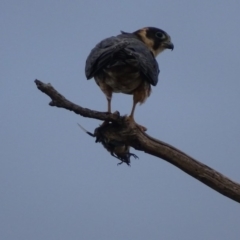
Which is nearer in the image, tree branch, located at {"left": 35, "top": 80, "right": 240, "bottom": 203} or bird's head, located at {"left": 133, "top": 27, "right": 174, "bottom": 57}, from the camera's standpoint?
tree branch, located at {"left": 35, "top": 80, "right": 240, "bottom": 203}

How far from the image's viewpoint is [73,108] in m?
5.70

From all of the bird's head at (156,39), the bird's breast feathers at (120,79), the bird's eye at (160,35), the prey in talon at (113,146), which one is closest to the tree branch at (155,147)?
the prey in talon at (113,146)

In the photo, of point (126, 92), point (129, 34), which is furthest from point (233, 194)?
point (129, 34)

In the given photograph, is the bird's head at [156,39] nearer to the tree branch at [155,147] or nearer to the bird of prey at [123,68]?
the bird of prey at [123,68]

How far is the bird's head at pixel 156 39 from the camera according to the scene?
8211 mm

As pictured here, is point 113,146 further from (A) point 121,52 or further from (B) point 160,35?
(B) point 160,35

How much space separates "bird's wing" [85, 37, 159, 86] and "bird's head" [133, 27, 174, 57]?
1222 millimetres

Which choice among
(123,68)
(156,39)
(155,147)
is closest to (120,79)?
(123,68)

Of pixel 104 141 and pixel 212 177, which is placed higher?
pixel 104 141

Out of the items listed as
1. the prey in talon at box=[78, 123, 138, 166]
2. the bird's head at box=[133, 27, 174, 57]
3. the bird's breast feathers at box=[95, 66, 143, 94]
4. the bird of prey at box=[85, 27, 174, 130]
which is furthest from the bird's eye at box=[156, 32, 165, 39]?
the prey in talon at box=[78, 123, 138, 166]

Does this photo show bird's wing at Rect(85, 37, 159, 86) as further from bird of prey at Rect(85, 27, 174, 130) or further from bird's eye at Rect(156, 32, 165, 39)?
bird's eye at Rect(156, 32, 165, 39)

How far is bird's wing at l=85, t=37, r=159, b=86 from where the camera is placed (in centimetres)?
633

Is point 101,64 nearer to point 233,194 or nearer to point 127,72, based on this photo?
point 127,72

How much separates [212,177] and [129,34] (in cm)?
301
